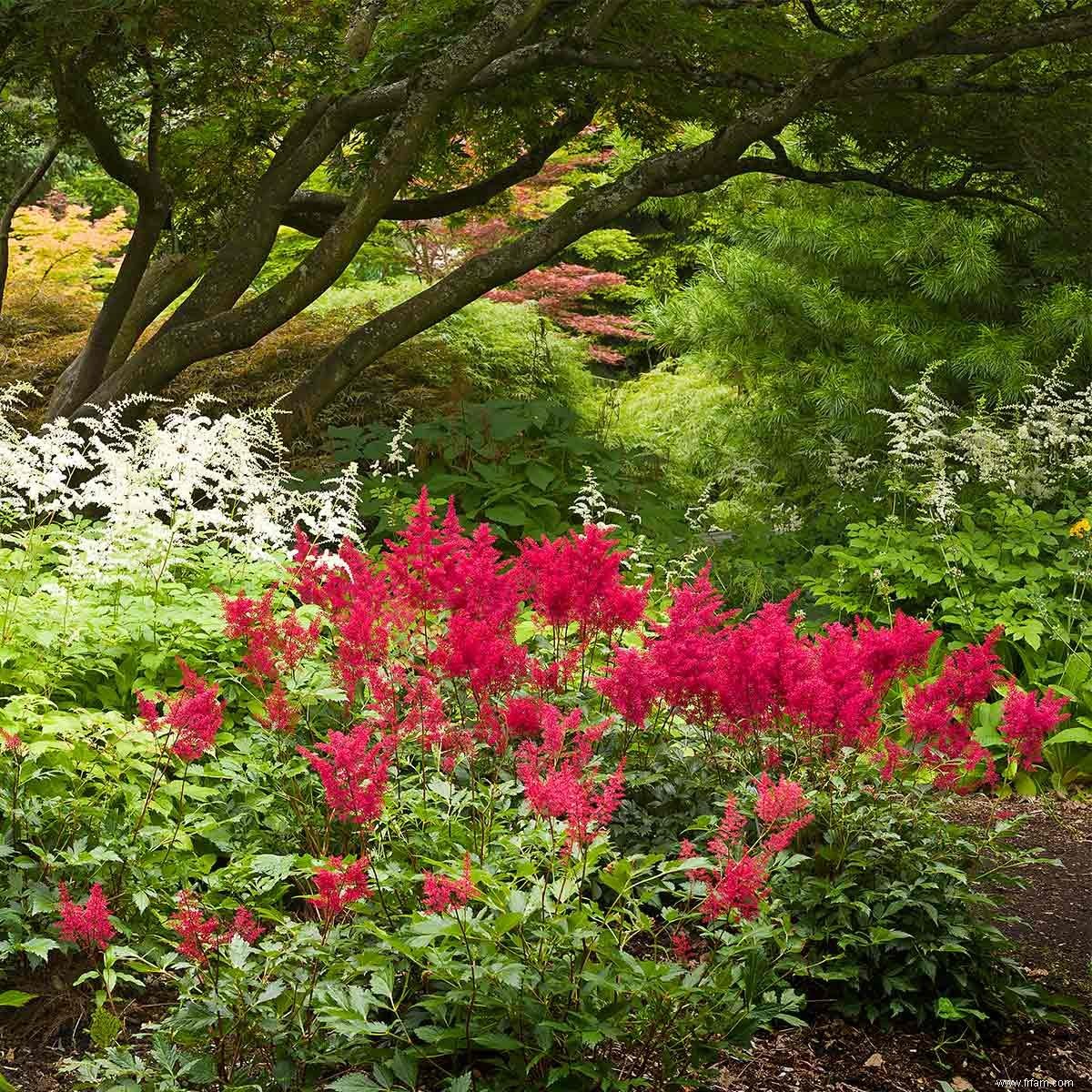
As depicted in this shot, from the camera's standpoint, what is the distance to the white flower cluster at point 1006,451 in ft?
21.7

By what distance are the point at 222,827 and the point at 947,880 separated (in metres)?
1.89

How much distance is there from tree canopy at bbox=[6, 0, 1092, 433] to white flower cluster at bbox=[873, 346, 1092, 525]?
5.27 feet

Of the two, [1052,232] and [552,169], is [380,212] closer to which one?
[1052,232]

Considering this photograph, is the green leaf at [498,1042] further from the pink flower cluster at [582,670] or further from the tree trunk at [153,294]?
the tree trunk at [153,294]

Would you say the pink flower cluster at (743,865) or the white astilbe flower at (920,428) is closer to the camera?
the pink flower cluster at (743,865)

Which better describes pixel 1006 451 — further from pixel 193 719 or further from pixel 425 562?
pixel 193 719

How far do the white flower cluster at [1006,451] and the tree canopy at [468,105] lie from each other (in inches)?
63.2

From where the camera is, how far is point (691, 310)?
30.7ft

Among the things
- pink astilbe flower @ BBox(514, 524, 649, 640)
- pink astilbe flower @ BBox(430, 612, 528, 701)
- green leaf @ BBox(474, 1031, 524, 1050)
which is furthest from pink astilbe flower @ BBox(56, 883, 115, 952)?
pink astilbe flower @ BBox(514, 524, 649, 640)

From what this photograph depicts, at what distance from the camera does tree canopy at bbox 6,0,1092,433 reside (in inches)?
291

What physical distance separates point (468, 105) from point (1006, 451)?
14.0 ft

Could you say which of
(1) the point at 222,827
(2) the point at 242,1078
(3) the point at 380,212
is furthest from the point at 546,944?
(3) the point at 380,212

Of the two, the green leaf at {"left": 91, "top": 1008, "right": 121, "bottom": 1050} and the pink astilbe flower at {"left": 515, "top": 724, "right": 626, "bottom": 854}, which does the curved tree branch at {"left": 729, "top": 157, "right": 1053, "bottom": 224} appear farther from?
the green leaf at {"left": 91, "top": 1008, "right": 121, "bottom": 1050}

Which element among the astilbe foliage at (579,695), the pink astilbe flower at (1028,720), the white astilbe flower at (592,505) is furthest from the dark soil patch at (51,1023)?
the white astilbe flower at (592,505)
